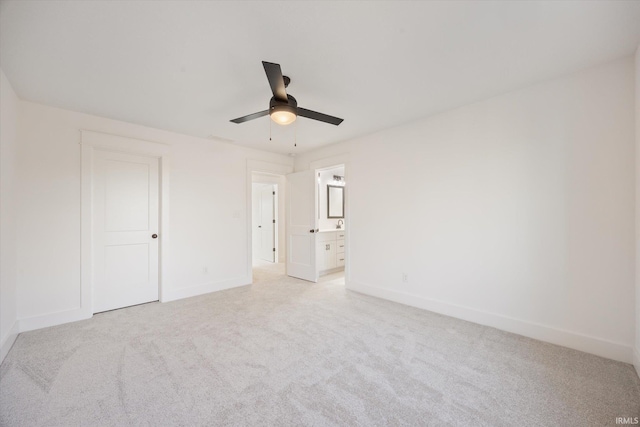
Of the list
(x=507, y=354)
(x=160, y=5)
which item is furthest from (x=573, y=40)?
(x=160, y=5)

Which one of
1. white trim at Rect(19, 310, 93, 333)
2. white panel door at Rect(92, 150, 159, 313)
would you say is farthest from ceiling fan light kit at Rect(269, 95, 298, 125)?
white trim at Rect(19, 310, 93, 333)

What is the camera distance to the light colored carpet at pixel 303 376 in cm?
154

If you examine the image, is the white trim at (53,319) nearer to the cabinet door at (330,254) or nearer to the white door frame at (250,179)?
the white door frame at (250,179)

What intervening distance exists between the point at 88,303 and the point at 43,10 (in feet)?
9.80

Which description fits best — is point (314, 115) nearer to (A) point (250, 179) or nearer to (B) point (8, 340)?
(A) point (250, 179)

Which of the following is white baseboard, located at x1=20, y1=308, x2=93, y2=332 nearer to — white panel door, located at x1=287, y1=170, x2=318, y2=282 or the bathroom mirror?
white panel door, located at x1=287, y1=170, x2=318, y2=282

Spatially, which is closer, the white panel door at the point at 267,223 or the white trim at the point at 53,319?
the white trim at the point at 53,319

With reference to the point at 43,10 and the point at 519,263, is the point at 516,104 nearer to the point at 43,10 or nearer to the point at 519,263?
the point at 519,263

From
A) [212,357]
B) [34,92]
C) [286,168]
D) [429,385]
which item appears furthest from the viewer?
[286,168]

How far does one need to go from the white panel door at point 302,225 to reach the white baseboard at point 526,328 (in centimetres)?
165

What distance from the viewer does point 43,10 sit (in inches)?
60.8

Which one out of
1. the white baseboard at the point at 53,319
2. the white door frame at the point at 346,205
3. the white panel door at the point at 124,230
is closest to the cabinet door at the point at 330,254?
the white door frame at the point at 346,205

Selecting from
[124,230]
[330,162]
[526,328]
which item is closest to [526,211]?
[526,328]

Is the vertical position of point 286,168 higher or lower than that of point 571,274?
higher
